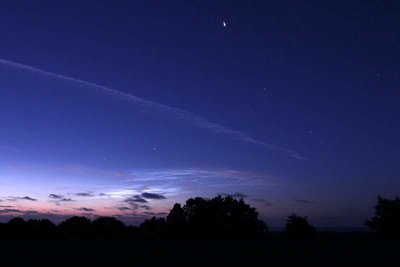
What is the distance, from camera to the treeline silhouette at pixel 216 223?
254ft

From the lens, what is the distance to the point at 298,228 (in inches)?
3278

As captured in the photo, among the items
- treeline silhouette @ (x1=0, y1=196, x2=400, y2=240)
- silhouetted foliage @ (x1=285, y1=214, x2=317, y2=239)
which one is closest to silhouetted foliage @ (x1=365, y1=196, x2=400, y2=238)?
treeline silhouette @ (x1=0, y1=196, x2=400, y2=240)

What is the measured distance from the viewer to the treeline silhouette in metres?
77.3

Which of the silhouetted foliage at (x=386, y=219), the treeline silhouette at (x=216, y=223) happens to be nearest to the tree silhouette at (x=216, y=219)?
the treeline silhouette at (x=216, y=223)

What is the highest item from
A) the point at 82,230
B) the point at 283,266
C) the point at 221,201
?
the point at 221,201

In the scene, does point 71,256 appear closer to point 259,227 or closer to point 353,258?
point 353,258

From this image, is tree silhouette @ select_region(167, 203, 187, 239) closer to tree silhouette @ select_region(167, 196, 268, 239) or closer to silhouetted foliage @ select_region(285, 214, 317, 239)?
tree silhouette @ select_region(167, 196, 268, 239)

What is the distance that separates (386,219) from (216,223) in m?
34.1

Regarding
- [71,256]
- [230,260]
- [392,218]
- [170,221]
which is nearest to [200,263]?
[230,260]

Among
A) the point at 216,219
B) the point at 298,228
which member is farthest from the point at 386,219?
the point at 216,219

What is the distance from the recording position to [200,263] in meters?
30.9

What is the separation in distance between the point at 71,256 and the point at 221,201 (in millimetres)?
56432

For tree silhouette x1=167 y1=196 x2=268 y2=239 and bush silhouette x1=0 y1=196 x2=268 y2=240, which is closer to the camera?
bush silhouette x1=0 y1=196 x2=268 y2=240

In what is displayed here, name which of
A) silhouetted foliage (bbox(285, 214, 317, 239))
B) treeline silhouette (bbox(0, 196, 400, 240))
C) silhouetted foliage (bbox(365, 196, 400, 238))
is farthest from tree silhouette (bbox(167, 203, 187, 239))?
silhouetted foliage (bbox(365, 196, 400, 238))
